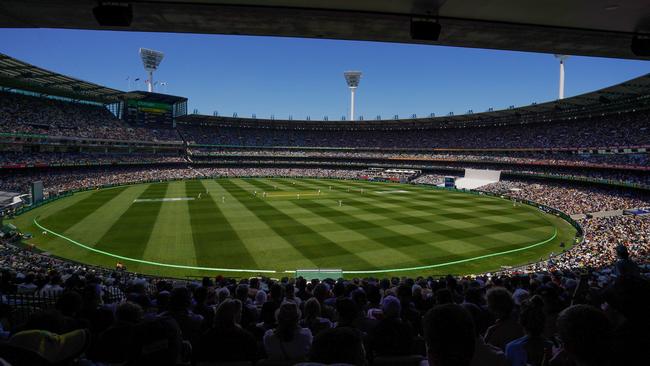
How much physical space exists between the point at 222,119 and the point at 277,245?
8217 cm

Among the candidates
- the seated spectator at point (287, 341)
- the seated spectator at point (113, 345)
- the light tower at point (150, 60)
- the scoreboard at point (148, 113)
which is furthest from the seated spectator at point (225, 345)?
the light tower at point (150, 60)

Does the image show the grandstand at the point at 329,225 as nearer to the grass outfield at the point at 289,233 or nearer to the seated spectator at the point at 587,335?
the seated spectator at the point at 587,335

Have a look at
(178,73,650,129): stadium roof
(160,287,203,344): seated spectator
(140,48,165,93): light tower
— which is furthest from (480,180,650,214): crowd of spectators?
(140,48,165,93): light tower

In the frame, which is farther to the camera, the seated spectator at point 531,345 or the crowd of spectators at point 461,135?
the crowd of spectators at point 461,135

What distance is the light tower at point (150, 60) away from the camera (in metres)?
100

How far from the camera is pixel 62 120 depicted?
70750mm

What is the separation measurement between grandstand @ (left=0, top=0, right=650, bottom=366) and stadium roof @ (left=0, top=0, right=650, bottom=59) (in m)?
0.06

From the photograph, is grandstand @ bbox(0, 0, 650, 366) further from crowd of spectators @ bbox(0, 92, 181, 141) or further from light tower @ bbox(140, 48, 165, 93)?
light tower @ bbox(140, 48, 165, 93)

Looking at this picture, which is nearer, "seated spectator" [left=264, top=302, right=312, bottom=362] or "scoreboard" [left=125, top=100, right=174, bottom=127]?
"seated spectator" [left=264, top=302, right=312, bottom=362]

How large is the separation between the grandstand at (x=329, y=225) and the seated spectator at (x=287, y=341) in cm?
3

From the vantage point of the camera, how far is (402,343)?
361cm

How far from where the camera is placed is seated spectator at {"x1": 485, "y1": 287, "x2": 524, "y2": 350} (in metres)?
4.33

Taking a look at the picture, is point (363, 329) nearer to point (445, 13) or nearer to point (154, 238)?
point (445, 13)

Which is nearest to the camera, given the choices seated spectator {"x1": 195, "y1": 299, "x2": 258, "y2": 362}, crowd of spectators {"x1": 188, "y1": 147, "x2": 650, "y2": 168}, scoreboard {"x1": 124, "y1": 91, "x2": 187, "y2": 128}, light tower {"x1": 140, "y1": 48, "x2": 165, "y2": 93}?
seated spectator {"x1": 195, "y1": 299, "x2": 258, "y2": 362}
